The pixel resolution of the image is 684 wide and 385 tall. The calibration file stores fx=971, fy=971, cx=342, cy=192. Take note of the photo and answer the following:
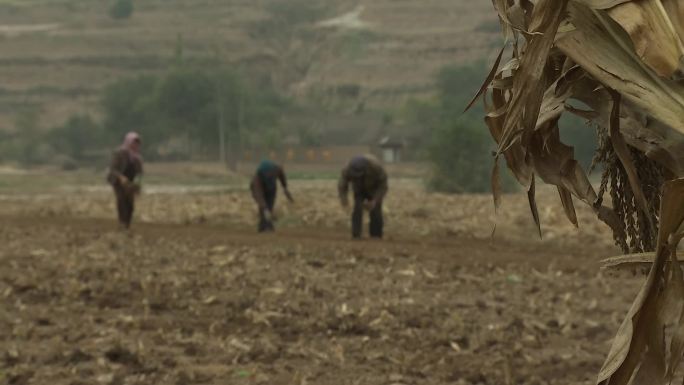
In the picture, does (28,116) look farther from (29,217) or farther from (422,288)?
(422,288)

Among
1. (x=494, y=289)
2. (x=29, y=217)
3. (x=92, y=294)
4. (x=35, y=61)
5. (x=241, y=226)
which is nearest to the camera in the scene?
(x=92, y=294)

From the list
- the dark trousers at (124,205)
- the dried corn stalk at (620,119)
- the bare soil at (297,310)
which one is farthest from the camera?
the dark trousers at (124,205)

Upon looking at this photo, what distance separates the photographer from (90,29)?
10288 cm

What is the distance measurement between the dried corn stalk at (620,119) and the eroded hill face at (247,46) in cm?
7456

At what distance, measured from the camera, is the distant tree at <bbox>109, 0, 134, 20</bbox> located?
108 m

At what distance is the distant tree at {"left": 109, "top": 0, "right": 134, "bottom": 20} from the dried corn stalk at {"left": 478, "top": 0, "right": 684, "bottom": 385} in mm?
108869

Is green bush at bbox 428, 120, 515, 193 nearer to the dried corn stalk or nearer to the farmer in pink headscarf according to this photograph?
the farmer in pink headscarf

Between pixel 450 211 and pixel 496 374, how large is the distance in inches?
565

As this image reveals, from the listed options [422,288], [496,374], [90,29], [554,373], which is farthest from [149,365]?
[90,29]

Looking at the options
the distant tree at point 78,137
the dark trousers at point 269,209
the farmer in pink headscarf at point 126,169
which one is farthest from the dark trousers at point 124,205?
the distant tree at point 78,137

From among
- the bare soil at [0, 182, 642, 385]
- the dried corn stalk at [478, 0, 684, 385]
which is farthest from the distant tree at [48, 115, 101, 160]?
the dried corn stalk at [478, 0, 684, 385]

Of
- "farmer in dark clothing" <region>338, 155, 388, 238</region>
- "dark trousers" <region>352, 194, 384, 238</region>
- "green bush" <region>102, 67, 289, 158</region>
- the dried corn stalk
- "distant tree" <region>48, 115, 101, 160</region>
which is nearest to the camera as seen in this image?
the dried corn stalk

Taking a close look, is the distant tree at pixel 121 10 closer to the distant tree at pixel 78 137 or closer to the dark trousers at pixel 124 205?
the distant tree at pixel 78 137

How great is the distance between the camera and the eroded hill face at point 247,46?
85062 millimetres
